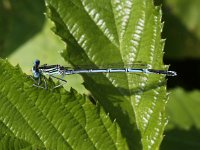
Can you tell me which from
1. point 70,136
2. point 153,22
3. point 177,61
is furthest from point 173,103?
point 70,136

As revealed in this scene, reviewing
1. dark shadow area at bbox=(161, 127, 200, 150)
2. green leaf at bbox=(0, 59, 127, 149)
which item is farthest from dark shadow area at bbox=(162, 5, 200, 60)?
green leaf at bbox=(0, 59, 127, 149)

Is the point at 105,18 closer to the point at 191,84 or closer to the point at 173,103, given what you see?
the point at 173,103

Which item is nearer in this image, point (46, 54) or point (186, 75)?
point (46, 54)

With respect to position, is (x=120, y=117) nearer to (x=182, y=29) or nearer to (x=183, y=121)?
(x=183, y=121)

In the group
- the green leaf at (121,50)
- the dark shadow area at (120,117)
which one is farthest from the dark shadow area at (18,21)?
the dark shadow area at (120,117)

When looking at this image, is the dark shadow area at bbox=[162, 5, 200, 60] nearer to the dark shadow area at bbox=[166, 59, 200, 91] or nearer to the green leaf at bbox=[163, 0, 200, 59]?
the green leaf at bbox=[163, 0, 200, 59]

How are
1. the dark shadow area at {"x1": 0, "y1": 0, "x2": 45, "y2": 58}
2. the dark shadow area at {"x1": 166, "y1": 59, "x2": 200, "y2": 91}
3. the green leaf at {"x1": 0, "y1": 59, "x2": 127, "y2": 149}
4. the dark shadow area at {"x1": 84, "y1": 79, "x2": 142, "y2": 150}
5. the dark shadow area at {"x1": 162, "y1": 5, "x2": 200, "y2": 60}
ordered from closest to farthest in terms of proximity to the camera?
the green leaf at {"x1": 0, "y1": 59, "x2": 127, "y2": 149} → the dark shadow area at {"x1": 84, "y1": 79, "x2": 142, "y2": 150} → the dark shadow area at {"x1": 0, "y1": 0, "x2": 45, "y2": 58} → the dark shadow area at {"x1": 166, "y1": 59, "x2": 200, "y2": 91} → the dark shadow area at {"x1": 162, "y1": 5, "x2": 200, "y2": 60}

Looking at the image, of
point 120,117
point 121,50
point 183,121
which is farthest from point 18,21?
point 120,117

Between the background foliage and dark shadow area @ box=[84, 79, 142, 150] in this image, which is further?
the background foliage
